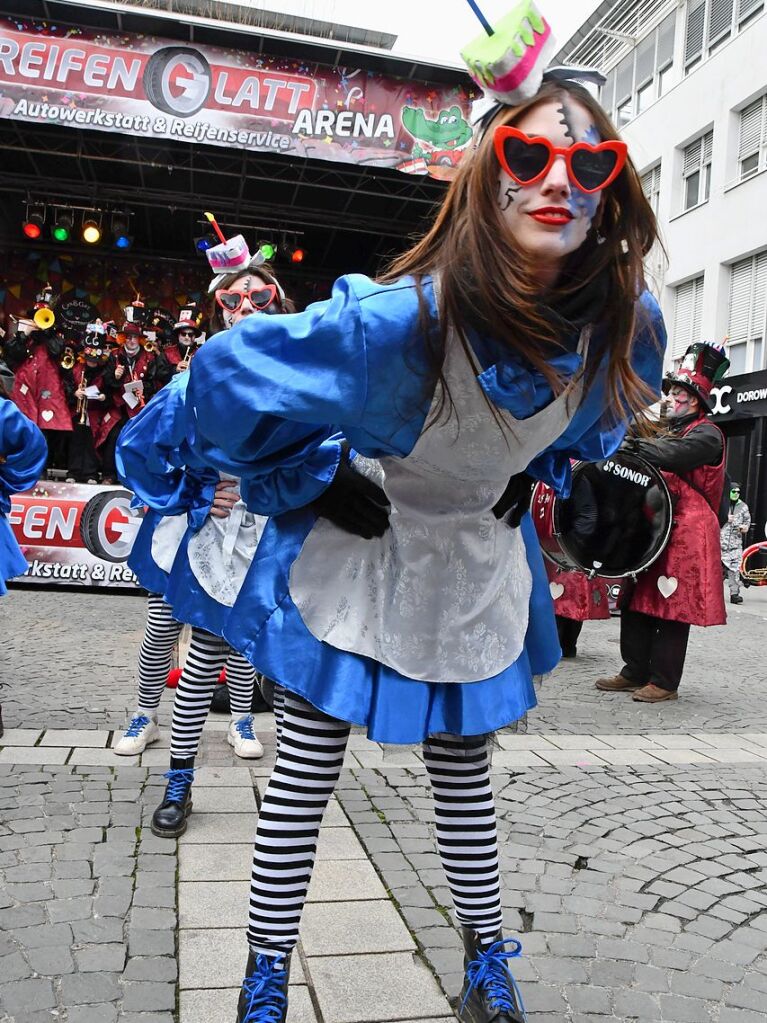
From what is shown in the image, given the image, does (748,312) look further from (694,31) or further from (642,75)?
(642,75)

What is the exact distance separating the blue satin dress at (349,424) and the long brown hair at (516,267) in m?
0.03

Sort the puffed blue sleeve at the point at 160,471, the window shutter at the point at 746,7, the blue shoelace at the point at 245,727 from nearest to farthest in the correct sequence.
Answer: the puffed blue sleeve at the point at 160,471 < the blue shoelace at the point at 245,727 < the window shutter at the point at 746,7

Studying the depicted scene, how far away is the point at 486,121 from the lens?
65.4 inches

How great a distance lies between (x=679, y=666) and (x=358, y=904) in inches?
148

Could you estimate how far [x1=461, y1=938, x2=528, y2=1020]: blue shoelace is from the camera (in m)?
1.80

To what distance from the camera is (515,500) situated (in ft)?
6.19

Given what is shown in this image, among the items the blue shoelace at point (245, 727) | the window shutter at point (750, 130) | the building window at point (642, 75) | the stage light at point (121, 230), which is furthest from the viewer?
the building window at point (642, 75)

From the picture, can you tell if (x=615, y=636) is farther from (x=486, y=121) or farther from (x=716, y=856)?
(x=486, y=121)

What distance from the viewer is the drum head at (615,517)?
5078 millimetres

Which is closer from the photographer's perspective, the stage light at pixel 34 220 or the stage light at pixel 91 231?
the stage light at pixel 34 220

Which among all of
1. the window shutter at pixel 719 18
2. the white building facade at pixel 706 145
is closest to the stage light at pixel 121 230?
the white building facade at pixel 706 145

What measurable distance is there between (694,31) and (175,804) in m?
22.9

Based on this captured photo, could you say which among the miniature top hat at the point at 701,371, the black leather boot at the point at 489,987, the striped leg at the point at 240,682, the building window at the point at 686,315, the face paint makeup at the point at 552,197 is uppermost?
the building window at the point at 686,315

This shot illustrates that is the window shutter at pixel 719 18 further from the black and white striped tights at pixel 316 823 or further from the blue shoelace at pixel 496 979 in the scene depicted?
the blue shoelace at pixel 496 979
